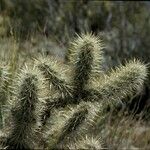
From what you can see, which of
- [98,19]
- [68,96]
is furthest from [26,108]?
[98,19]

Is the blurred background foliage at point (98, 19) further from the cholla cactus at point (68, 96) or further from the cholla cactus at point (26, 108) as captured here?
the cholla cactus at point (26, 108)

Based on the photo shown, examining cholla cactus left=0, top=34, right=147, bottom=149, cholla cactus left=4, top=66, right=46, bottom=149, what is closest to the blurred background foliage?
cholla cactus left=0, top=34, right=147, bottom=149

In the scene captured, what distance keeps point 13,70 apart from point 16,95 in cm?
136

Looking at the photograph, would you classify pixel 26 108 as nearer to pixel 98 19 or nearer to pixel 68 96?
pixel 68 96

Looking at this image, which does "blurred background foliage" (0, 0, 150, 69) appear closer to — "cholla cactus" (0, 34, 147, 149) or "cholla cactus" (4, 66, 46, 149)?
"cholla cactus" (0, 34, 147, 149)

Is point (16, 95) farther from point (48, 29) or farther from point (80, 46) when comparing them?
point (48, 29)

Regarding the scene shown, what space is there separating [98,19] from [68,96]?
5709 mm

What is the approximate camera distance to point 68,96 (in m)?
4.32

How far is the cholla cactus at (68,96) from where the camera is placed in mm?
4133

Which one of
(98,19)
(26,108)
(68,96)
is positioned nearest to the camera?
(26,108)

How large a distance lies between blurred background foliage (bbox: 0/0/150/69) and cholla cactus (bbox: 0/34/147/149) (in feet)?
12.5

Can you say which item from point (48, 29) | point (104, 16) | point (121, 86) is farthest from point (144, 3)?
point (121, 86)

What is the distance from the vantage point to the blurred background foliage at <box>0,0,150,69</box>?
880 centimetres

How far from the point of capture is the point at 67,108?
4445 millimetres
